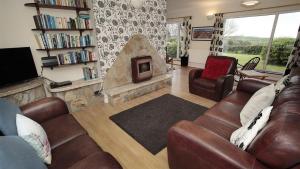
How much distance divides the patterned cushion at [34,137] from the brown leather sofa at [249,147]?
1.02 metres

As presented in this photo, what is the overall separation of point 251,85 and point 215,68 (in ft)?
3.38

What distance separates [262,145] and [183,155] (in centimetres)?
59

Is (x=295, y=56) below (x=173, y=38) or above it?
below

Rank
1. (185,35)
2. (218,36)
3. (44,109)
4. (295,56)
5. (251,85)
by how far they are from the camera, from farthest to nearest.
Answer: (185,35), (218,36), (295,56), (251,85), (44,109)

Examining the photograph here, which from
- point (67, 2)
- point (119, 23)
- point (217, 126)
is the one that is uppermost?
point (67, 2)

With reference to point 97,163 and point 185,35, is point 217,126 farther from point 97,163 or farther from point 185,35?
point 185,35

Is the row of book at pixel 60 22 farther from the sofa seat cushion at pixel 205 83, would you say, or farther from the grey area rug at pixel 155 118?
the sofa seat cushion at pixel 205 83

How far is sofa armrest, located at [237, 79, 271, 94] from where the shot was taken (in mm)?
2390

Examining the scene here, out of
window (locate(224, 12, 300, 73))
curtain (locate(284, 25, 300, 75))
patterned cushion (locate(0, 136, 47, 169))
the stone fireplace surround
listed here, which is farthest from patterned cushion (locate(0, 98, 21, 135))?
window (locate(224, 12, 300, 73))

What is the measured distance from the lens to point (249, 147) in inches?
41.4

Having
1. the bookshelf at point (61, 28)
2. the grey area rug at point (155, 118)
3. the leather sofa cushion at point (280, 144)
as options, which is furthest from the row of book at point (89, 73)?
the leather sofa cushion at point (280, 144)

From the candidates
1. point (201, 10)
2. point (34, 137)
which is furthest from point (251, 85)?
point (201, 10)

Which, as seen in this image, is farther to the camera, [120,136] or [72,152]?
[120,136]

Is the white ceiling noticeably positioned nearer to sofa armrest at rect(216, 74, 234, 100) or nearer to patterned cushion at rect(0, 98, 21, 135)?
sofa armrest at rect(216, 74, 234, 100)
